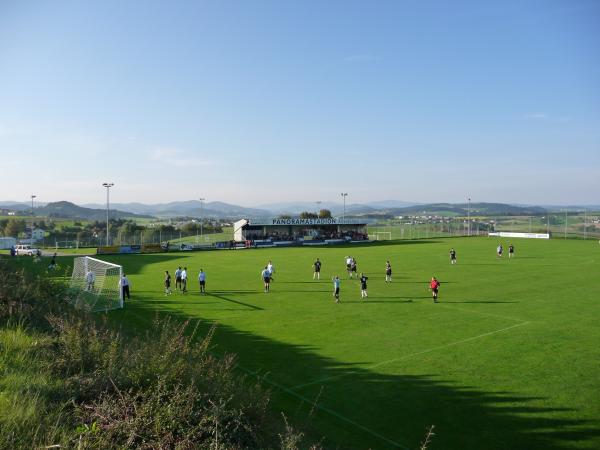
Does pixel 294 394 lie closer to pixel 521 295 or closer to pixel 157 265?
pixel 521 295

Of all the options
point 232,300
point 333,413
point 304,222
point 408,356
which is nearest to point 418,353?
point 408,356

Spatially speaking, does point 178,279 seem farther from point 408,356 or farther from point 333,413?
point 333,413

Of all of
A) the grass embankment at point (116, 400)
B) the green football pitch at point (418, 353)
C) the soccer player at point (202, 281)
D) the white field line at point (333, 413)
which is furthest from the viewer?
the soccer player at point (202, 281)

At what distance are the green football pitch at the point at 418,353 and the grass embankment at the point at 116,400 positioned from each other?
4.81 ft

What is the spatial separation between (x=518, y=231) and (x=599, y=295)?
7462cm

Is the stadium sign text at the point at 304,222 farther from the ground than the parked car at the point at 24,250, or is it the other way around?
the stadium sign text at the point at 304,222

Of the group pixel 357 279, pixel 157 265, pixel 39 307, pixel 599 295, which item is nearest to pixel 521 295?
pixel 599 295

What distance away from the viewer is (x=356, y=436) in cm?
916

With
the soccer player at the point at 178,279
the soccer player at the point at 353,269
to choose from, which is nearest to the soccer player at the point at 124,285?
the soccer player at the point at 178,279

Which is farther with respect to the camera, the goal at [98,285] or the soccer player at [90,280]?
the soccer player at [90,280]

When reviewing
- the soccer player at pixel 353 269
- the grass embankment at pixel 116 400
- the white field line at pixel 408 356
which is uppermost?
the grass embankment at pixel 116 400

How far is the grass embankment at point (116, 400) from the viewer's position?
554 cm

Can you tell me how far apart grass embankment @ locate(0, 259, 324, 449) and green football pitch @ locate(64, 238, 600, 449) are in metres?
1.47

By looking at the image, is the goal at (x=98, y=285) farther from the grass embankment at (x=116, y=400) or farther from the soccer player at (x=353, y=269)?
the soccer player at (x=353, y=269)
